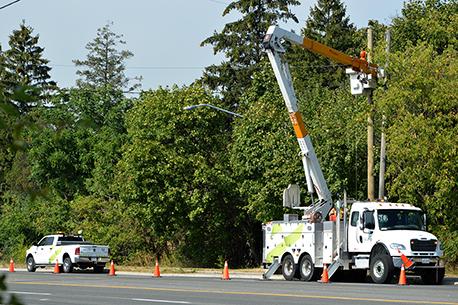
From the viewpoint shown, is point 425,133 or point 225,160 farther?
point 225,160

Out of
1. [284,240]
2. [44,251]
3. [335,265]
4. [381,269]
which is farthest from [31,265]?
[381,269]

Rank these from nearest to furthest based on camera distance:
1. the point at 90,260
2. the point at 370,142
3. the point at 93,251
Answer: the point at 370,142 < the point at 90,260 < the point at 93,251

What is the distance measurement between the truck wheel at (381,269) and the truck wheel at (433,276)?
1.22m

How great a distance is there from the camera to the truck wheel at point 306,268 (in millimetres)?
28141

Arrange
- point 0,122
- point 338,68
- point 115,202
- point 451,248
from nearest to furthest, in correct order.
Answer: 1. point 0,122
2. point 451,248
3. point 115,202
4. point 338,68

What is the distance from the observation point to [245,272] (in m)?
35.3

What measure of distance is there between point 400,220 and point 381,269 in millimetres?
1803

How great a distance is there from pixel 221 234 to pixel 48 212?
13.8 metres

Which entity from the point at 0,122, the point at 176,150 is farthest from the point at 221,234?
the point at 0,122

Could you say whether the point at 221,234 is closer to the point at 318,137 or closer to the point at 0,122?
the point at 318,137

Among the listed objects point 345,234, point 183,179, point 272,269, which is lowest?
point 272,269

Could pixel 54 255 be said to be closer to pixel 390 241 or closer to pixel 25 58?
pixel 390 241

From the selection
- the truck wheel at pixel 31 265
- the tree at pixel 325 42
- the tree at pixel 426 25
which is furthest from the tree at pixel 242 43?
the truck wheel at pixel 31 265

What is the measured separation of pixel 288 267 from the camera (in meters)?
29.4
